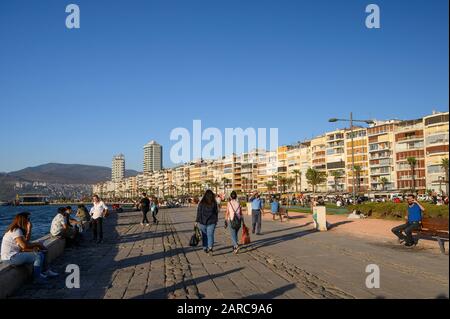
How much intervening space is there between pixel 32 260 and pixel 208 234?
15.3ft

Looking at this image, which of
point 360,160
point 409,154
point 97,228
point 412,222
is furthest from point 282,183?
point 412,222

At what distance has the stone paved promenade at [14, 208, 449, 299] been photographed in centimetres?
672

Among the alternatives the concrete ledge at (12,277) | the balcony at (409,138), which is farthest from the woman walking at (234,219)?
the balcony at (409,138)

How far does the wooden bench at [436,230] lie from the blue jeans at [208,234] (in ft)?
18.2

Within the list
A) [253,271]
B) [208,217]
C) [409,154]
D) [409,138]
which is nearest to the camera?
[253,271]

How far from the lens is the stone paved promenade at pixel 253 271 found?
22.1 ft

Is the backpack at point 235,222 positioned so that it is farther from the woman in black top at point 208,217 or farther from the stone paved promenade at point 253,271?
the stone paved promenade at point 253,271

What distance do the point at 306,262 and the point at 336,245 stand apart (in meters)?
3.62

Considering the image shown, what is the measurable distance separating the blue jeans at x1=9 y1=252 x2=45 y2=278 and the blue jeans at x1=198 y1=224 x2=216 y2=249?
431cm

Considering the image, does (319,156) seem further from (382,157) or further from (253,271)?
(253,271)

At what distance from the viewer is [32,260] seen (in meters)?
7.92

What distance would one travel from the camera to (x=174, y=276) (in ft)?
26.8
